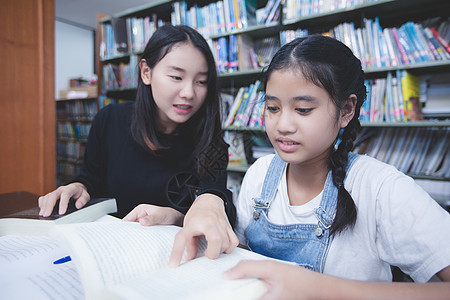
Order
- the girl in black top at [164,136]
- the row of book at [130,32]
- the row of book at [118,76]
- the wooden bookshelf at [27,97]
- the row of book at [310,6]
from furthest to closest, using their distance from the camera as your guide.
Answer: the row of book at [118,76], the row of book at [130,32], the row of book at [310,6], the wooden bookshelf at [27,97], the girl in black top at [164,136]

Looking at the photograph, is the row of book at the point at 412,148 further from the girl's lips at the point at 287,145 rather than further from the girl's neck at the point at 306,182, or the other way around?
the girl's lips at the point at 287,145

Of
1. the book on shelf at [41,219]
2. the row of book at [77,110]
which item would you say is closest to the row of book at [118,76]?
the row of book at [77,110]

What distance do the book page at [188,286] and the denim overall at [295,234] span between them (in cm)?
29

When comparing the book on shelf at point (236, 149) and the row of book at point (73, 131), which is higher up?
the row of book at point (73, 131)

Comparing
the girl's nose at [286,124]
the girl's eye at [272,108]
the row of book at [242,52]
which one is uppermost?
the row of book at [242,52]

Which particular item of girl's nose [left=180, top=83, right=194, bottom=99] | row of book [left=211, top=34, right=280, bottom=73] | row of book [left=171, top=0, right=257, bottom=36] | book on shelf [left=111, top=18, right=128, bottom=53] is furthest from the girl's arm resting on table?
book on shelf [left=111, top=18, right=128, bottom=53]

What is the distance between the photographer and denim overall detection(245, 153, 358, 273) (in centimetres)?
62

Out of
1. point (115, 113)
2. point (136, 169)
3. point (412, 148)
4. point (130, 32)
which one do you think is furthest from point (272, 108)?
point (130, 32)

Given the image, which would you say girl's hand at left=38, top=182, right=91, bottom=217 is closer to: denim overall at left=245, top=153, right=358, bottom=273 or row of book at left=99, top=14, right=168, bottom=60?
denim overall at left=245, top=153, right=358, bottom=273

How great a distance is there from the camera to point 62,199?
0.68 m

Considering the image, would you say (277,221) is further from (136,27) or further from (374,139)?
(136,27)

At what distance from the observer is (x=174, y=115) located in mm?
987

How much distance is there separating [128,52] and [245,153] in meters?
1.60

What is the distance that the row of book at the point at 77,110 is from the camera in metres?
3.77
